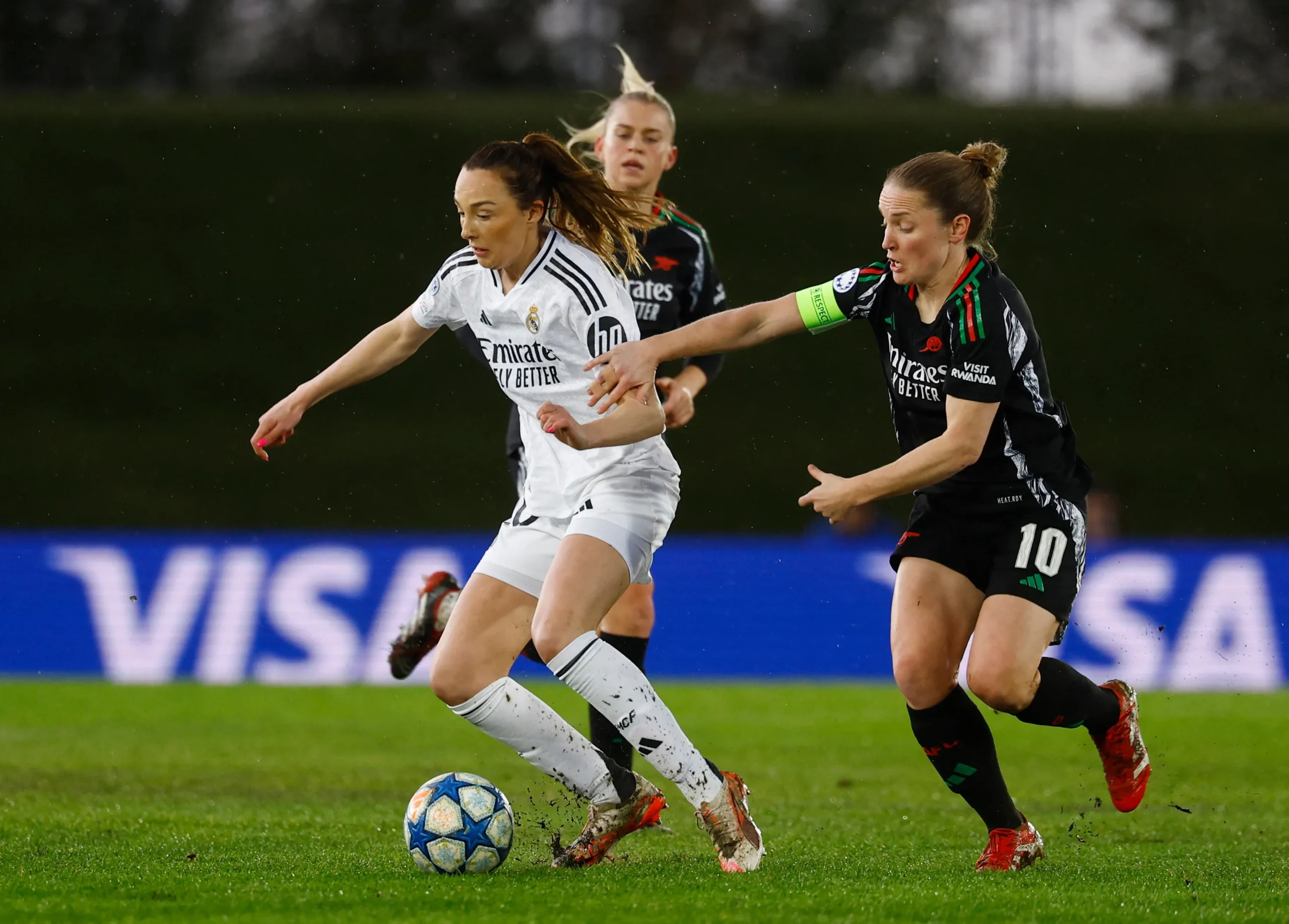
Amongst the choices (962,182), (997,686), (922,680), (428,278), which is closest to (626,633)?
(922,680)

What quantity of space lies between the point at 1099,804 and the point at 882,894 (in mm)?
2490

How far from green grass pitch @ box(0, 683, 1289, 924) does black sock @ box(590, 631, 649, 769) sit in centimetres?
30

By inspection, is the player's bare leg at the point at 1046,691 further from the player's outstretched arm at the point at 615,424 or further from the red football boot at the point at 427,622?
the red football boot at the point at 427,622

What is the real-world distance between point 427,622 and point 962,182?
9.32ft

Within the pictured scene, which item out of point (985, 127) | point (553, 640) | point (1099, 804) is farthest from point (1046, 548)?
point (985, 127)

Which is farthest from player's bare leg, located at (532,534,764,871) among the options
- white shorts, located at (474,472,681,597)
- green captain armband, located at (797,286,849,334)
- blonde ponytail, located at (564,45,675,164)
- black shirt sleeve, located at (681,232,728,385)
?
blonde ponytail, located at (564,45,675,164)

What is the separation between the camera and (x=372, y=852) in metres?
5.57

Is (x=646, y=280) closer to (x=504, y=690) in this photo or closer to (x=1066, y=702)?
(x=504, y=690)

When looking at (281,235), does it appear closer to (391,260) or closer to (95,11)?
(391,260)

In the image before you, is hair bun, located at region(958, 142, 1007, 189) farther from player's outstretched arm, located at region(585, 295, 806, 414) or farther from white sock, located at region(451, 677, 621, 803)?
white sock, located at region(451, 677, 621, 803)

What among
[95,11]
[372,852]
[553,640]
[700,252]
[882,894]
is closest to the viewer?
[882,894]

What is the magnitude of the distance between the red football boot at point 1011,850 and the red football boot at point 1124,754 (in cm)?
39

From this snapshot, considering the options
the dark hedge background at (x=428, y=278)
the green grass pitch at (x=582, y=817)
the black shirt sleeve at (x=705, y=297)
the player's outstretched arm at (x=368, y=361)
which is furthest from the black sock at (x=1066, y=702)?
the dark hedge background at (x=428, y=278)

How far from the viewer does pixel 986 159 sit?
5223mm
